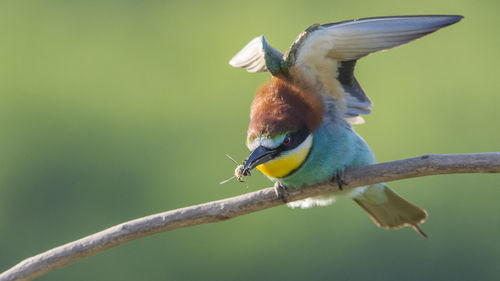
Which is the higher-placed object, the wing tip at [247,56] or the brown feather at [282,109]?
the wing tip at [247,56]

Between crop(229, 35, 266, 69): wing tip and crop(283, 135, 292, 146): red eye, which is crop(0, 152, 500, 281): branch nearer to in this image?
crop(283, 135, 292, 146): red eye

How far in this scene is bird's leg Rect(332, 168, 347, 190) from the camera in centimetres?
199

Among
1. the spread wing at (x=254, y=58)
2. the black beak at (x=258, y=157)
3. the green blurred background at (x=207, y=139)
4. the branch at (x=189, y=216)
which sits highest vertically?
the spread wing at (x=254, y=58)

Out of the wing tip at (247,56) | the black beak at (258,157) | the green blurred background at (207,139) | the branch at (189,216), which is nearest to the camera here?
the branch at (189,216)

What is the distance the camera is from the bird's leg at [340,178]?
199 cm

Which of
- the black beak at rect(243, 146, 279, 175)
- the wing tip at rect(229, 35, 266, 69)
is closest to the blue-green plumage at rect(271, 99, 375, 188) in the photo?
the black beak at rect(243, 146, 279, 175)

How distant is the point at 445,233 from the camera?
3.29 m

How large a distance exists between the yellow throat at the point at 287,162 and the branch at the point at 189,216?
0.14 meters

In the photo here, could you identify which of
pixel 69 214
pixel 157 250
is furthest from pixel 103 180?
pixel 157 250

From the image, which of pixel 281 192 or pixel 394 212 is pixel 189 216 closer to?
pixel 281 192

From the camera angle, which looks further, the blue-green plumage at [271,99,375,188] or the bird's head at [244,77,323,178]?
the blue-green plumage at [271,99,375,188]

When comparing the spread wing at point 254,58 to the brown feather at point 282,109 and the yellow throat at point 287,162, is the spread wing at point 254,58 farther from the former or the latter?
the yellow throat at point 287,162

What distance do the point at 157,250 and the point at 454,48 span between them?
196 centimetres

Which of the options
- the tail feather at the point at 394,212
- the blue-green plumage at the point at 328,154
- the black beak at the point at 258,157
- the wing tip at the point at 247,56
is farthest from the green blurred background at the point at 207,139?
the black beak at the point at 258,157
